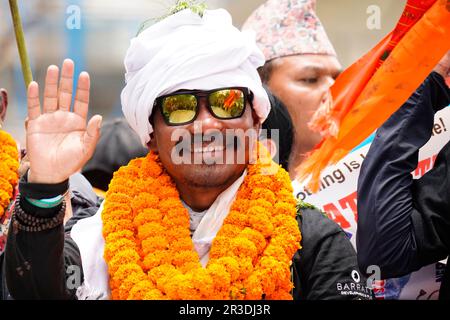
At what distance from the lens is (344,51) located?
3619mm

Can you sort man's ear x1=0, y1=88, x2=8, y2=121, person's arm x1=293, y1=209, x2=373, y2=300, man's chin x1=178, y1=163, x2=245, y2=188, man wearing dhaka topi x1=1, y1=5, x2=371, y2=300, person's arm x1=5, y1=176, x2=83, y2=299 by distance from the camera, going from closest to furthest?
person's arm x1=5, y1=176, x2=83, y2=299 < man wearing dhaka topi x1=1, y1=5, x2=371, y2=300 < person's arm x1=293, y1=209, x2=373, y2=300 < man's chin x1=178, y1=163, x2=245, y2=188 < man's ear x1=0, y1=88, x2=8, y2=121

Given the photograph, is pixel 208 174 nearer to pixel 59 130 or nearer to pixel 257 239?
pixel 257 239

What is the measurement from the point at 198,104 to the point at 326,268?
81 cm

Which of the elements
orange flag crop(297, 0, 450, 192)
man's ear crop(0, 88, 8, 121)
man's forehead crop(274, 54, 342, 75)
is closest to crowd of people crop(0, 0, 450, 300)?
orange flag crop(297, 0, 450, 192)

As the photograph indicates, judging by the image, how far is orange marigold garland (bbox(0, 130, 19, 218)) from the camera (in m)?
3.42

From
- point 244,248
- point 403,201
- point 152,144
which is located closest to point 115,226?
point 152,144

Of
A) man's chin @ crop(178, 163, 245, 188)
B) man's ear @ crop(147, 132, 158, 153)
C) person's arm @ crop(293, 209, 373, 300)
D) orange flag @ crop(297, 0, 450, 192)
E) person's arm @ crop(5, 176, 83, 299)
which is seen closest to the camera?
person's arm @ crop(5, 176, 83, 299)

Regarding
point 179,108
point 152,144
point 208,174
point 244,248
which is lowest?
point 244,248

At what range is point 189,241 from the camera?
2.94 metres

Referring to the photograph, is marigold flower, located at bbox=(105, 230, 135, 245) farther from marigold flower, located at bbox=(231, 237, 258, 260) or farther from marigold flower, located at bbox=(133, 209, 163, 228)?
marigold flower, located at bbox=(231, 237, 258, 260)

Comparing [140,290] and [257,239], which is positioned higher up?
[257,239]

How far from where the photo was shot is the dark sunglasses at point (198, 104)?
2.92 m
